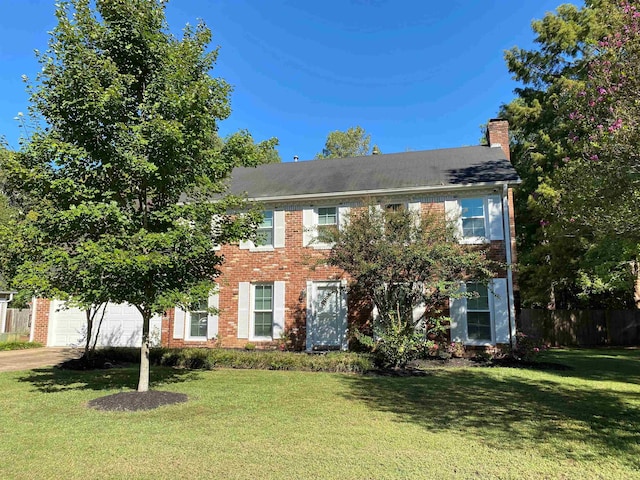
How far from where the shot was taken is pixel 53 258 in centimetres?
642

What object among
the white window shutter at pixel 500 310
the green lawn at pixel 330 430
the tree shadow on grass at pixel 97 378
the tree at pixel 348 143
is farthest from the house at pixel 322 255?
the tree at pixel 348 143

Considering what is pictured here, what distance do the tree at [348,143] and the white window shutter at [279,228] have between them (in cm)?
2575

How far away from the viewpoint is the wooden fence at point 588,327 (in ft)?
62.8

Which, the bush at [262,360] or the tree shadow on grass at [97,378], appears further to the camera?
the bush at [262,360]

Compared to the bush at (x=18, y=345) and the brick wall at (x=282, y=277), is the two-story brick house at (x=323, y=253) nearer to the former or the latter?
the brick wall at (x=282, y=277)

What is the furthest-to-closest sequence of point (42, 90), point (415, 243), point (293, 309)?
point (293, 309), point (415, 243), point (42, 90)

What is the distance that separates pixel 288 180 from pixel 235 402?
10064 mm

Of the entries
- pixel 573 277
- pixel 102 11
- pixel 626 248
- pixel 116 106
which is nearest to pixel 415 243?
pixel 626 248

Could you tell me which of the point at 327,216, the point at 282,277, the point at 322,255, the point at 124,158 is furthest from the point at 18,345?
the point at 124,158

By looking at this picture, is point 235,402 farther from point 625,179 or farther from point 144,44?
point 625,179

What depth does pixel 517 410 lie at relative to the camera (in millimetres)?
6672

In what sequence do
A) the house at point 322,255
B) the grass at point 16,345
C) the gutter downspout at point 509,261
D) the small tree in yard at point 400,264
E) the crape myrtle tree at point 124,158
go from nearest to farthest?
the crape myrtle tree at point 124,158, the small tree in yard at point 400,264, the gutter downspout at point 509,261, the house at point 322,255, the grass at point 16,345

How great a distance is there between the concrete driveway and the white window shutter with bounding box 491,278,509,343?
1226cm

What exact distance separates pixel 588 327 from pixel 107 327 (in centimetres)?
2066
